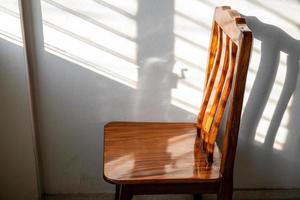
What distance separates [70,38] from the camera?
5.11ft

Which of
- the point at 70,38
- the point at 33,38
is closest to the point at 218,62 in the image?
the point at 70,38

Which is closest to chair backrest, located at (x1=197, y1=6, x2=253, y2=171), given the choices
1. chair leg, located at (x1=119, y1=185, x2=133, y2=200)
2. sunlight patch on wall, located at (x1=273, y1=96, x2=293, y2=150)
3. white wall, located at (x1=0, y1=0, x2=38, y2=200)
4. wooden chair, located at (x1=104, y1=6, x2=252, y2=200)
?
wooden chair, located at (x1=104, y1=6, x2=252, y2=200)

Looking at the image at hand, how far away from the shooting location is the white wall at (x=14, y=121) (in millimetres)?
1493

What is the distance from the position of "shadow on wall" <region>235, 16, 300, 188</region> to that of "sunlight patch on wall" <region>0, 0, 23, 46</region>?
87cm

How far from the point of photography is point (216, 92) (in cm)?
135

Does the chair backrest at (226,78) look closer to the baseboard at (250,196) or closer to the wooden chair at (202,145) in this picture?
the wooden chair at (202,145)

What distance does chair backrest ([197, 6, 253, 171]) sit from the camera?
113 cm

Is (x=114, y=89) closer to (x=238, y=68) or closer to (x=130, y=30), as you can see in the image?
(x=130, y=30)

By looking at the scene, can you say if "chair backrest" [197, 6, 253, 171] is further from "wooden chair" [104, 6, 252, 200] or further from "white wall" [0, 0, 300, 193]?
"white wall" [0, 0, 300, 193]

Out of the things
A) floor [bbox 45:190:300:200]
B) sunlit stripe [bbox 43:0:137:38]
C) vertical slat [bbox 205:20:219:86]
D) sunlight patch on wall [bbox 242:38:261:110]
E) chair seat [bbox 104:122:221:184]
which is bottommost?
floor [bbox 45:190:300:200]

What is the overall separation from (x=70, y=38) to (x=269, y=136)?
3.15 feet

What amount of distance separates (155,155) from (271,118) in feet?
2.04

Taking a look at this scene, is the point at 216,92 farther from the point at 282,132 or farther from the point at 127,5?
the point at 282,132

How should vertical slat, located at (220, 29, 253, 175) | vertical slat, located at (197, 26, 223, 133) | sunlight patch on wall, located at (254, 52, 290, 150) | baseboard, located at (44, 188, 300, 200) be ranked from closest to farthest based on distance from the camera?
vertical slat, located at (220, 29, 253, 175), vertical slat, located at (197, 26, 223, 133), sunlight patch on wall, located at (254, 52, 290, 150), baseboard, located at (44, 188, 300, 200)
